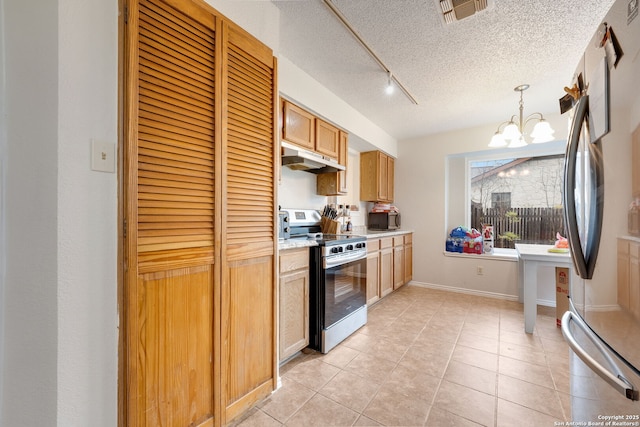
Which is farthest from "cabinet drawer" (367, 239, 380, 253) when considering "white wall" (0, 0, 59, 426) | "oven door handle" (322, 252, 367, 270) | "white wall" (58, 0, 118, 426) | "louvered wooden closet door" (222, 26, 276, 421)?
"white wall" (0, 0, 59, 426)

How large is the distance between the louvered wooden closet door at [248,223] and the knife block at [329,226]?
4.27 feet

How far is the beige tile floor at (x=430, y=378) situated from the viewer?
1.43 m

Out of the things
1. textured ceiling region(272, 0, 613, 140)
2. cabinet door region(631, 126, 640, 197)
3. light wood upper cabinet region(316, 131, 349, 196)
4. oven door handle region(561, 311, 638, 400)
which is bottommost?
oven door handle region(561, 311, 638, 400)

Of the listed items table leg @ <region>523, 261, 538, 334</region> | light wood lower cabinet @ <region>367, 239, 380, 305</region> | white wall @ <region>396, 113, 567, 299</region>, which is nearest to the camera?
table leg @ <region>523, 261, 538, 334</region>

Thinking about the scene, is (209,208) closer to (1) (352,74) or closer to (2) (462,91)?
(1) (352,74)

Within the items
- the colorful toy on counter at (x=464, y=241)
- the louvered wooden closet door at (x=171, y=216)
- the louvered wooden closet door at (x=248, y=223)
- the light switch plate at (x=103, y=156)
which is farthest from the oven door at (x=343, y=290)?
the colorful toy on counter at (x=464, y=241)

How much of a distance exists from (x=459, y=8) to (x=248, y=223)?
1.87 m

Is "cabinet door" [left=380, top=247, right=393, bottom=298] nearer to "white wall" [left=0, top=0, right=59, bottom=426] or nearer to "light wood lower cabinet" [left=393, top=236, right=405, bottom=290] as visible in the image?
"light wood lower cabinet" [left=393, top=236, right=405, bottom=290]

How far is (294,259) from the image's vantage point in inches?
76.1

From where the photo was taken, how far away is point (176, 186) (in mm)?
1146

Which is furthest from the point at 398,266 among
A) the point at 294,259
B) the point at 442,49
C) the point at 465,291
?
the point at 442,49

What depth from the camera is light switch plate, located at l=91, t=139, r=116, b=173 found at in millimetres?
959

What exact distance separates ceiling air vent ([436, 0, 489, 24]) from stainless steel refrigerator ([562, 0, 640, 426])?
2.90 feet

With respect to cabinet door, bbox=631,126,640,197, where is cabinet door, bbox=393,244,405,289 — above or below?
below
